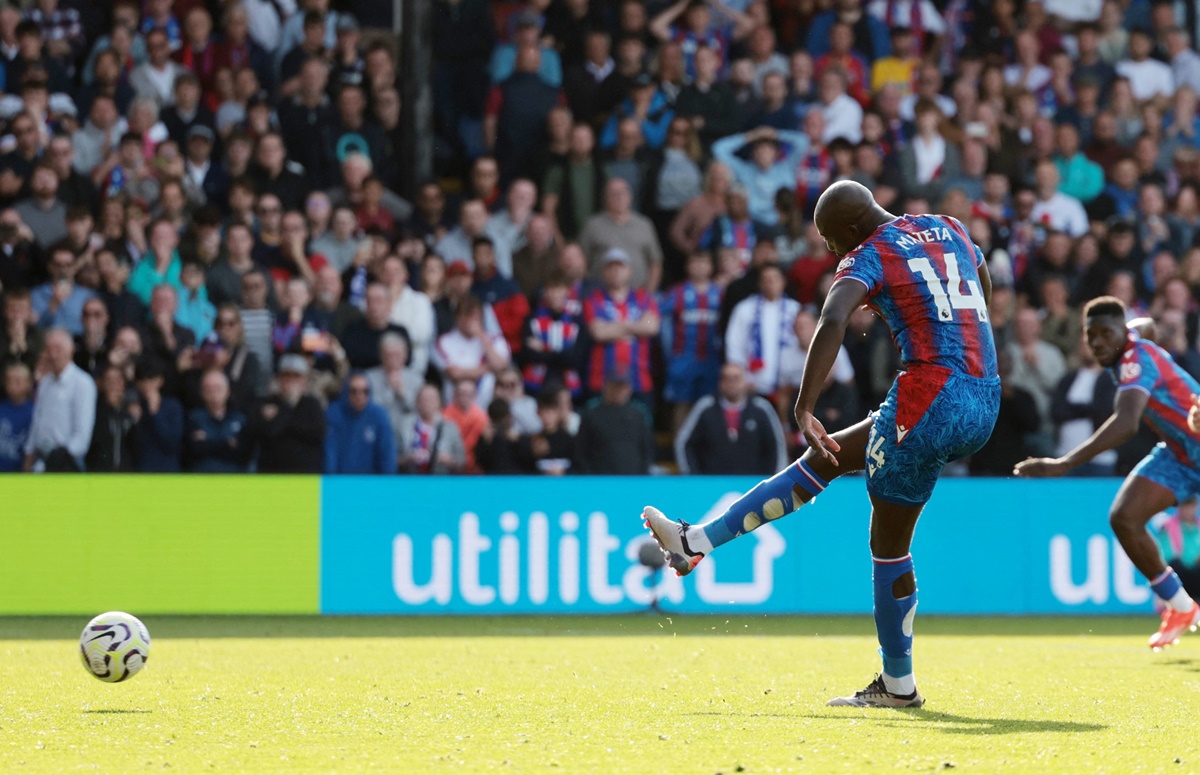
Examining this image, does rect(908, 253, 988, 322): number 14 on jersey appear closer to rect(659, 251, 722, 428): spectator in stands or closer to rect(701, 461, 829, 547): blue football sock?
rect(701, 461, 829, 547): blue football sock

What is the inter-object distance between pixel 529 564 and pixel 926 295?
25.3 ft

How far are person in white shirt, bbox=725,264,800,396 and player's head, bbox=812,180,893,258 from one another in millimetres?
8310

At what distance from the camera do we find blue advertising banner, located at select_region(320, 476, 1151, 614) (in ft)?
47.5

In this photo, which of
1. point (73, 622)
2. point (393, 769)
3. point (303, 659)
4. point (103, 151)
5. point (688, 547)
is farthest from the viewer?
point (103, 151)

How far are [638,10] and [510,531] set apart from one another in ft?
21.4

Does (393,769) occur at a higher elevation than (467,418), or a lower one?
lower

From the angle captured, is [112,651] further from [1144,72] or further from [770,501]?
[1144,72]

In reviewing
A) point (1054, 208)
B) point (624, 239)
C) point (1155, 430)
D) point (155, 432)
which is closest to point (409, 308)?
point (624, 239)

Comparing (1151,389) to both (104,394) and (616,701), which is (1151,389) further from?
(104,394)

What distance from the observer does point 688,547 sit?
24.8ft

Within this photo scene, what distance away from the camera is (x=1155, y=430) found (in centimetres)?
1098

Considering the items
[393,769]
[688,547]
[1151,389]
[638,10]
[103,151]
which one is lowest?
[393,769]

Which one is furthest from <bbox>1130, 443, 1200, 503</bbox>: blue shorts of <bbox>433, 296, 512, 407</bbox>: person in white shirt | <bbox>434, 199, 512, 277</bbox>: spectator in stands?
<bbox>434, 199, 512, 277</bbox>: spectator in stands

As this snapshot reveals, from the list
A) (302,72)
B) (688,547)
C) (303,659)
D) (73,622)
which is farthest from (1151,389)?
(302,72)
